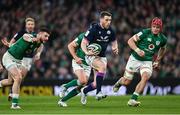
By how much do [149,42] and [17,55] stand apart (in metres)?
3.57

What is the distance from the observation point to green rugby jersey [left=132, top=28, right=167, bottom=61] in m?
18.6

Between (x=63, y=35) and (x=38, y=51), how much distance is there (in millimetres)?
10191

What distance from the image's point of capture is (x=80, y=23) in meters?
30.5

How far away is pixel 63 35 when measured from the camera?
30188 mm

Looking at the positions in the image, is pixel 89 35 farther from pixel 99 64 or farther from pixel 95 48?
pixel 99 64

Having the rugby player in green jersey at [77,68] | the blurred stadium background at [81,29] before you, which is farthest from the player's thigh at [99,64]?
the blurred stadium background at [81,29]

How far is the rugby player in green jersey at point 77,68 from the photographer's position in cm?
1823

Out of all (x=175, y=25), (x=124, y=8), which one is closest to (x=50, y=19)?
(x=124, y=8)

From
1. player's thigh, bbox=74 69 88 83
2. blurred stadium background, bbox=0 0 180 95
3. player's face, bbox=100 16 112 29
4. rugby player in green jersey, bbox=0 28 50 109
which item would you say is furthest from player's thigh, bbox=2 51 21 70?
blurred stadium background, bbox=0 0 180 95

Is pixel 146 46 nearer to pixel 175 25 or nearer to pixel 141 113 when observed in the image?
pixel 141 113

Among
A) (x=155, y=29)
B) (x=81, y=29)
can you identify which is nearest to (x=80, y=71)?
(x=155, y=29)

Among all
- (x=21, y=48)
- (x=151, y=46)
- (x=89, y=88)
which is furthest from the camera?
(x=151, y=46)

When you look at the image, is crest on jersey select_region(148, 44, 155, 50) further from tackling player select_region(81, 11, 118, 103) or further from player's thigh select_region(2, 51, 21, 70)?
player's thigh select_region(2, 51, 21, 70)

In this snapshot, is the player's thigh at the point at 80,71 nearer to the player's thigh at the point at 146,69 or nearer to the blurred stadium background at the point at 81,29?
the player's thigh at the point at 146,69
